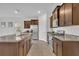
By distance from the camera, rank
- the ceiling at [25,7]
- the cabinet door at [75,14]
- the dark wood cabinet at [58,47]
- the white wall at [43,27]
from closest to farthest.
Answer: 1. the cabinet door at [75,14]
2. the dark wood cabinet at [58,47]
3. the ceiling at [25,7]
4. the white wall at [43,27]

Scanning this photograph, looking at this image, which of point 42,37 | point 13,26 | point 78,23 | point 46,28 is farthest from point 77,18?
point 42,37

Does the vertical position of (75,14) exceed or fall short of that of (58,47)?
it exceeds it

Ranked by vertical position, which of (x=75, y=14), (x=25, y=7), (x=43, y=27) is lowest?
(x=43, y=27)

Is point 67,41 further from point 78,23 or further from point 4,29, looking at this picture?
point 4,29

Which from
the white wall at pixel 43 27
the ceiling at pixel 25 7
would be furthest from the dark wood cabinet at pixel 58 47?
the white wall at pixel 43 27

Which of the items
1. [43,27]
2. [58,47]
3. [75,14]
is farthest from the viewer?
[43,27]

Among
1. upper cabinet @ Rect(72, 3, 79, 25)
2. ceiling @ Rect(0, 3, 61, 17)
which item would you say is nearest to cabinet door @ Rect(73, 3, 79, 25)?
upper cabinet @ Rect(72, 3, 79, 25)

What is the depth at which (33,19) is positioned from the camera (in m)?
14.3

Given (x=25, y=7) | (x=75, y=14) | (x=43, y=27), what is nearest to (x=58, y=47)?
(x=75, y=14)

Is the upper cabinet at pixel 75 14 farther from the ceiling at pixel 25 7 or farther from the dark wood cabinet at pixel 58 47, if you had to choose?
the ceiling at pixel 25 7

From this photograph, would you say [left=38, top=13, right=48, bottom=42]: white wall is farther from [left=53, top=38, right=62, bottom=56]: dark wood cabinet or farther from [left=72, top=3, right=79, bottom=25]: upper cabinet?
[left=72, top=3, right=79, bottom=25]: upper cabinet

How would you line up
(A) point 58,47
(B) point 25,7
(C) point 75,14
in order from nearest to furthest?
(C) point 75,14 → (A) point 58,47 → (B) point 25,7

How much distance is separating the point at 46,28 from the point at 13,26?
225 inches

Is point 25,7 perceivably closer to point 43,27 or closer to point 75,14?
point 43,27
